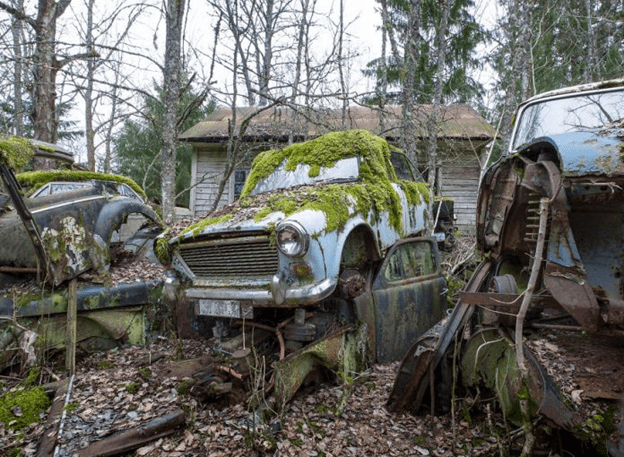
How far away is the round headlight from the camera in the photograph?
3.33 metres

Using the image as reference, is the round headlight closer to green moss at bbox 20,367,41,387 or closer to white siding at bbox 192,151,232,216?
green moss at bbox 20,367,41,387

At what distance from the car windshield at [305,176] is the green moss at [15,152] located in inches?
93.5

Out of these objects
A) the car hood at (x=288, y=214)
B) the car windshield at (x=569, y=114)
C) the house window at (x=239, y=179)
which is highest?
the car windshield at (x=569, y=114)

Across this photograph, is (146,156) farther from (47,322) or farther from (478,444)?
(478,444)

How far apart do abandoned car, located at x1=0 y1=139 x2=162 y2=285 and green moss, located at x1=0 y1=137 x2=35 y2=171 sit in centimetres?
1

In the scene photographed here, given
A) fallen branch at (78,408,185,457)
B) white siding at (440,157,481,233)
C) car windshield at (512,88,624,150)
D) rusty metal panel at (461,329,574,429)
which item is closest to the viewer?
rusty metal panel at (461,329,574,429)

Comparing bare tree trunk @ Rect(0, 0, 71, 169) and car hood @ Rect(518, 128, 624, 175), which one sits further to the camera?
bare tree trunk @ Rect(0, 0, 71, 169)

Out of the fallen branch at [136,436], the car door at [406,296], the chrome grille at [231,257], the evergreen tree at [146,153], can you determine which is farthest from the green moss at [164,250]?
the evergreen tree at [146,153]

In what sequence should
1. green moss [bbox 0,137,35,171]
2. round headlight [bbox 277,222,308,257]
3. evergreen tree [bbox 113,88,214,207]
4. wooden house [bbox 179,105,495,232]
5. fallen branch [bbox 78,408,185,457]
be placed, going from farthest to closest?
evergreen tree [bbox 113,88,214,207] < wooden house [bbox 179,105,495,232] < green moss [bbox 0,137,35,171] < round headlight [bbox 277,222,308,257] < fallen branch [bbox 78,408,185,457]

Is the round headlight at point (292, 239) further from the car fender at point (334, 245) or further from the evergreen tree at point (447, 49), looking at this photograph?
the evergreen tree at point (447, 49)

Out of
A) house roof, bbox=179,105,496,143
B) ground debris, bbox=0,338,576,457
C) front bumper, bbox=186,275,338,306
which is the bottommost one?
ground debris, bbox=0,338,576,457

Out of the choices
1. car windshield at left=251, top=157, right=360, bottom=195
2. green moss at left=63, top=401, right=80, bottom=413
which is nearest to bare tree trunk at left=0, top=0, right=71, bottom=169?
car windshield at left=251, top=157, right=360, bottom=195

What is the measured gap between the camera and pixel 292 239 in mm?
3363

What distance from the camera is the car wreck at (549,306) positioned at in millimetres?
2207
